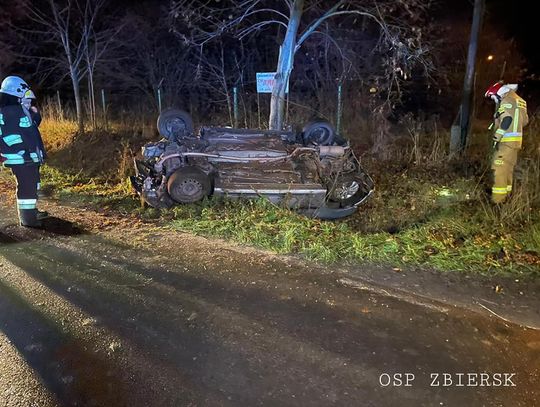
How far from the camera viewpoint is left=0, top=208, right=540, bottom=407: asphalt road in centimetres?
281

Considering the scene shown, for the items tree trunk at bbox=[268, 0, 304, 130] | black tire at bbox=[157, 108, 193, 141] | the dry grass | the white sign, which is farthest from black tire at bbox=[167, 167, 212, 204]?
the white sign

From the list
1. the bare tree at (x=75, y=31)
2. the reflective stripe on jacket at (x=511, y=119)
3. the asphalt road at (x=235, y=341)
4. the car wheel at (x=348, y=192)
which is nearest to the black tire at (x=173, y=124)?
Result: the car wheel at (x=348, y=192)

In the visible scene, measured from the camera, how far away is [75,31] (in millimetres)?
13344

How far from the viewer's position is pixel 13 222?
236 inches

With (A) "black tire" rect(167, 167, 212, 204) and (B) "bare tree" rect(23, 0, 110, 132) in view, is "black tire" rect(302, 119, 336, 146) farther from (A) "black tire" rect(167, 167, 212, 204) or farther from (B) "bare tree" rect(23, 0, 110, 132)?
(B) "bare tree" rect(23, 0, 110, 132)

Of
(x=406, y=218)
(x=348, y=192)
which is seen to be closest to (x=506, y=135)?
(x=406, y=218)

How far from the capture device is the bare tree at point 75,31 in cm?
1242

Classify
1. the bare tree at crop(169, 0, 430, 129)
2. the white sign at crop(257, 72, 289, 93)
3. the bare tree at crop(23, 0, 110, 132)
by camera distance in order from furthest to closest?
1. the bare tree at crop(23, 0, 110, 132)
2. the white sign at crop(257, 72, 289, 93)
3. the bare tree at crop(169, 0, 430, 129)

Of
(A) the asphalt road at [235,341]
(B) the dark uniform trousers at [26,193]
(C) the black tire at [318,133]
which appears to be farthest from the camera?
(C) the black tire at [318,133]

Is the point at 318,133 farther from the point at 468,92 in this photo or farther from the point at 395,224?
the point at 468,92

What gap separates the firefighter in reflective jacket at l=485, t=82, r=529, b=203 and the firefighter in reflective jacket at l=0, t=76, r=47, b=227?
613cm

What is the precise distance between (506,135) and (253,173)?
3536mm

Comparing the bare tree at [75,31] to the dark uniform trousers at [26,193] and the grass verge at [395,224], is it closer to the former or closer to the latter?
the grass verge at [395,224]

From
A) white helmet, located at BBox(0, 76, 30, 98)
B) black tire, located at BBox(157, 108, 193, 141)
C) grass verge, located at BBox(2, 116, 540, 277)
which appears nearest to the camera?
grass verge, located at BBox(2, 116, 540, 277)
